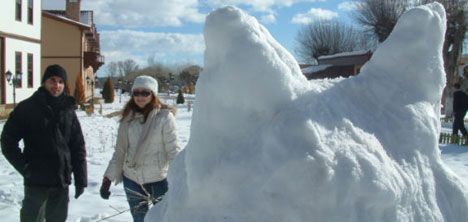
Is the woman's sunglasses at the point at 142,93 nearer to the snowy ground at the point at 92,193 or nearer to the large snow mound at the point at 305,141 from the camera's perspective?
the snowy ground at the point at 92,193

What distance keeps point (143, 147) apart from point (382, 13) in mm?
24352

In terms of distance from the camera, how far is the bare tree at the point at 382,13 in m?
23.6

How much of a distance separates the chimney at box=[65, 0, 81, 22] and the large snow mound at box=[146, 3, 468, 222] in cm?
3384

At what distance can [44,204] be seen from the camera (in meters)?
3.16

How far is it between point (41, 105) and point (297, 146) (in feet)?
8.82


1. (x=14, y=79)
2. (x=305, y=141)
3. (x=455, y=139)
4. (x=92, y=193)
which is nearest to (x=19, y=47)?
(x=14, y=79)

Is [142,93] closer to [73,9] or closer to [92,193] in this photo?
[92,193]

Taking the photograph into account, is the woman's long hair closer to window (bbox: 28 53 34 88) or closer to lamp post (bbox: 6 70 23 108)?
lamp post (bbox: 6 70 23 108)

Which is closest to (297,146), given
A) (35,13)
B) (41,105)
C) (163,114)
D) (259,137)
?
(259,137)

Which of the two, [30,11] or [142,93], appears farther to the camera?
[30,11]

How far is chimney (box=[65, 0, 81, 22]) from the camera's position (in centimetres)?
3119

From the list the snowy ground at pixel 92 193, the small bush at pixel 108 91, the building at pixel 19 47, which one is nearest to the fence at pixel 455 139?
the snowy ground at pixel 92 193

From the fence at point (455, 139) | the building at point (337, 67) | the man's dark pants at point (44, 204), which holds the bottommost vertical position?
the fence at point (455, 139)

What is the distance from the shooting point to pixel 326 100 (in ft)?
4.87
